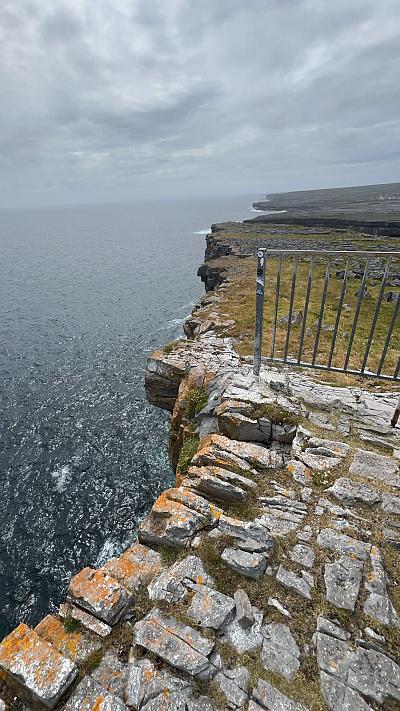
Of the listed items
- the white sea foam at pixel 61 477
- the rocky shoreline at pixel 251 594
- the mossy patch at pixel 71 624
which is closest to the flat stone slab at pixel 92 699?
the rocky shoreline at pixel 251 594

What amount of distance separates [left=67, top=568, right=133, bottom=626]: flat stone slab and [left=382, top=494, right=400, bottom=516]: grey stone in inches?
183

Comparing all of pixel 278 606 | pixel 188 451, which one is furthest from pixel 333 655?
pixel 188 451

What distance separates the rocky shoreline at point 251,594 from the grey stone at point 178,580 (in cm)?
2

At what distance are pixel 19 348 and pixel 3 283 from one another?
40.6m

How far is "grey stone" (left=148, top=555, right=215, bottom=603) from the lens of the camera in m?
5.12

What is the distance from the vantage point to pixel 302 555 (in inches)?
216

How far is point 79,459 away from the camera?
2234 cm

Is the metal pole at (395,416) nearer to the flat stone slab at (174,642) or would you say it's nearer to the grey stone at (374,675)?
the grey stone at (374,675)

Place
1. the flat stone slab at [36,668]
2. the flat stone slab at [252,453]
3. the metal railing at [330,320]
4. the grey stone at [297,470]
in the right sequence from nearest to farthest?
the flat stone slab at [36,668]
the grey stone at [297,470]
the flat stone slab at [252,453]
the metal railing at [330,320]

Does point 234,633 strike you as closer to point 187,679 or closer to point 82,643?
point 187,679

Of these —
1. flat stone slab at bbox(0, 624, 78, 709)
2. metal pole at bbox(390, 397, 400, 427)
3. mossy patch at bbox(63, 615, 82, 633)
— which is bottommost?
mossy patch at bbox(63, 615, 82, 633)

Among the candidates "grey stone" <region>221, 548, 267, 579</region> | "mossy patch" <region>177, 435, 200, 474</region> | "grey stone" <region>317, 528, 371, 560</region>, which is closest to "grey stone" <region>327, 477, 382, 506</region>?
"grey stone" <region>317, 528, 371, 560</region>

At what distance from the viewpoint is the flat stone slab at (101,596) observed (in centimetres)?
490

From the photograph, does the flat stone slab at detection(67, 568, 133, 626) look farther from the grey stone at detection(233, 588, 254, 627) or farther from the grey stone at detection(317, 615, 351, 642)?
the grey stone at detection(317, 615, 351, 642)
